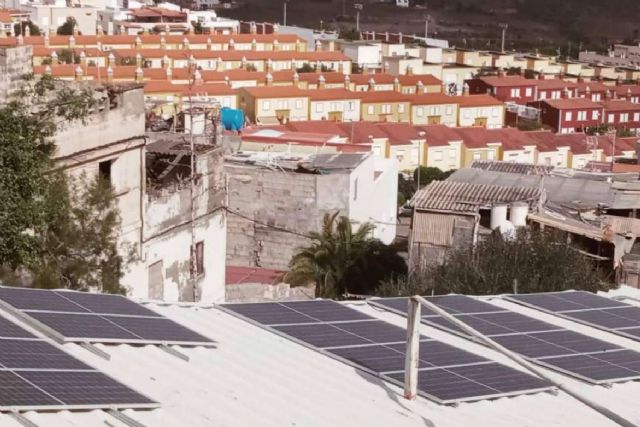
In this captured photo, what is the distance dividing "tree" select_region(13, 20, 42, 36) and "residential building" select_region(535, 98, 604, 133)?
33.4 meters

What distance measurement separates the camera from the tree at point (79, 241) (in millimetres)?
14039

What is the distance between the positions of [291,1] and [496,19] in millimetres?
27721

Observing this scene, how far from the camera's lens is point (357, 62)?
3531 inches

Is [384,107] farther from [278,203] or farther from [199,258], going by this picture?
[199,258]

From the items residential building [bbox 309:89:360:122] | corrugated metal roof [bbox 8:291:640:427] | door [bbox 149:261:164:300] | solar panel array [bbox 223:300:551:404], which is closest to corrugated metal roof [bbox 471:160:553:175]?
door [bbox 149:261:164:300]

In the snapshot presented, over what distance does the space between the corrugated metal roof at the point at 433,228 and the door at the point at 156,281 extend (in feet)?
15.5

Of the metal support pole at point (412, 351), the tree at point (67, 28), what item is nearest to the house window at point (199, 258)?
the metal support pole at point (412, 351)

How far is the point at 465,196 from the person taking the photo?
2117cm

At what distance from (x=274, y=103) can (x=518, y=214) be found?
40787mm

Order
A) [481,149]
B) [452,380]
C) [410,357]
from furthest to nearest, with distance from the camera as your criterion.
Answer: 1. [481,149]
2. [452,380]
3. [410,357]

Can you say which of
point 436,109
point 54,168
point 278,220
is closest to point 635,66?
point 436,109

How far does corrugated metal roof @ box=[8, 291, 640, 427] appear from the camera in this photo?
792 cm

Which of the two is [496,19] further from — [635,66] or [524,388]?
[524,388]

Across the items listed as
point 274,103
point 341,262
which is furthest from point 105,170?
point 274,103
